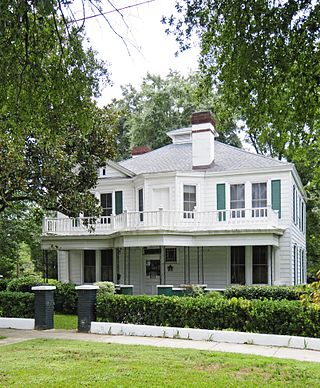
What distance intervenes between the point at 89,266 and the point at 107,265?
39.1 inches

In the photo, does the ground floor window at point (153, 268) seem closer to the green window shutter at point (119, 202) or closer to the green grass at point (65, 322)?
the green window shutter at point (119, 202)

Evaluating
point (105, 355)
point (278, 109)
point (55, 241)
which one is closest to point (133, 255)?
point (55, 241)

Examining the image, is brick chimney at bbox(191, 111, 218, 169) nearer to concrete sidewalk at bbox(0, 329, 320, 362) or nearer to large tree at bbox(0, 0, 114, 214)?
concrete sidewalk at bbox(0, 329, 320, 362)

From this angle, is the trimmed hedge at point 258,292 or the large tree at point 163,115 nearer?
the trimmed hedge at point 258,292

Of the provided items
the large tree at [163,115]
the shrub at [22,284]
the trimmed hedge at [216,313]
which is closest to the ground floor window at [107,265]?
the shrub at [22,284]

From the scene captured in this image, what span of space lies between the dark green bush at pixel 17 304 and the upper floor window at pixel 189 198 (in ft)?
31.3

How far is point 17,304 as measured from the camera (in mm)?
15000

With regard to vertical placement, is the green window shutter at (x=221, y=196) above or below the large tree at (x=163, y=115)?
below

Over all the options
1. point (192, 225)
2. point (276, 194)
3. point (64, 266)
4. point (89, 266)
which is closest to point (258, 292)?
point (192, 225)

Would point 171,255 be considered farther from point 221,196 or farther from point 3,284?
point 3,284

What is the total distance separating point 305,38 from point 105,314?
9445 millimetres

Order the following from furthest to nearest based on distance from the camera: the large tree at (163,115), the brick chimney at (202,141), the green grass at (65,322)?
the large tree at (163,115) < the brick chimney at (202,141) < the green grass at (65,322)

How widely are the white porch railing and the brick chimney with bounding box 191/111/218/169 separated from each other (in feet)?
8.68

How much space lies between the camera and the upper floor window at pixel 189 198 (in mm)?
22781
